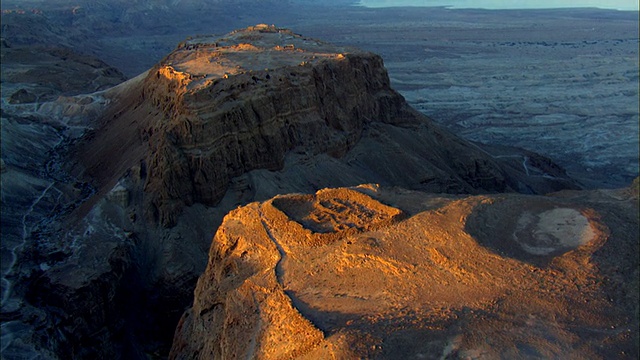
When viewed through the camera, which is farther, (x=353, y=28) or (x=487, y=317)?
(x=353, y=28)

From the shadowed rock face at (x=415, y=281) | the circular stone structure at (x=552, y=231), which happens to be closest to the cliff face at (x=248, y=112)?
the shadowed rock face at (x=415, y=281)

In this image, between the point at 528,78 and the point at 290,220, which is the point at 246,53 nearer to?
the point at 290,220

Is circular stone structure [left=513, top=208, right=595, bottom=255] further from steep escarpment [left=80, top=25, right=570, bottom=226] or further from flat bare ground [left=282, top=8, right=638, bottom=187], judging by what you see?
flat bare ground [left=282, top=8, right=638, bottom=187]

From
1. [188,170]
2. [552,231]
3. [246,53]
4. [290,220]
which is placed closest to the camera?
[552,231]

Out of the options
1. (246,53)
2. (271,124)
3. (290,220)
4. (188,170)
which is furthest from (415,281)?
(246,53)

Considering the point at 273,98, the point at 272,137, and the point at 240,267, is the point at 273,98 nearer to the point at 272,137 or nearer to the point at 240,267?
the point at 272,137

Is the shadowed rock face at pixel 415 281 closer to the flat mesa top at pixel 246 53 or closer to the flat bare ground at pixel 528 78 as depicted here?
the flat mesa top at pixel 246 53

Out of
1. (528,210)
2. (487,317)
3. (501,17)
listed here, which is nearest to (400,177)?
(528,210)

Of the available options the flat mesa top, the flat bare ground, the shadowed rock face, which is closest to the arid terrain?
the shadowed rock face
